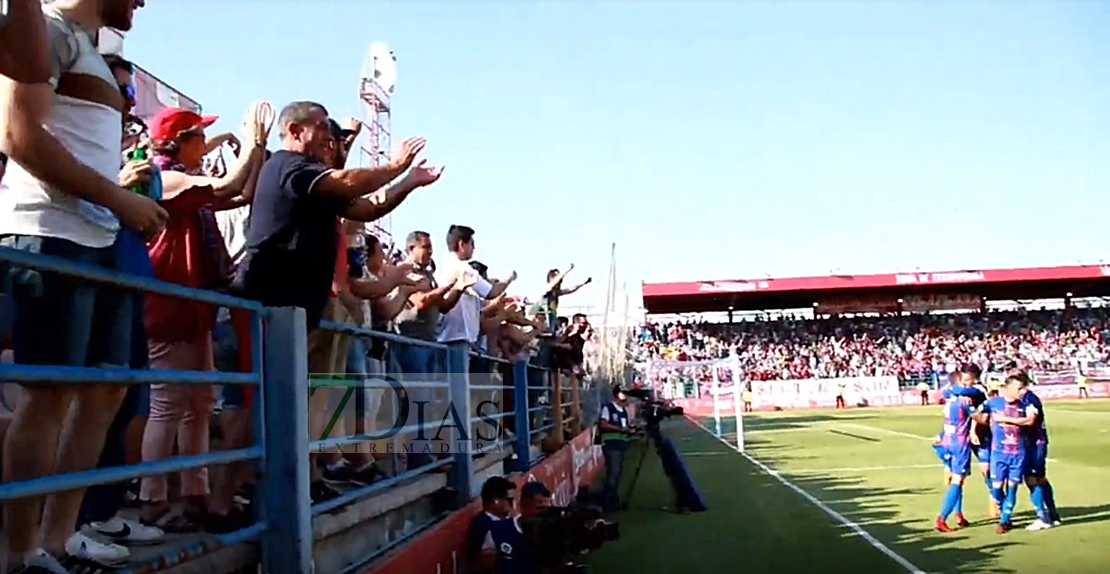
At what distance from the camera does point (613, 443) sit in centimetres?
1348

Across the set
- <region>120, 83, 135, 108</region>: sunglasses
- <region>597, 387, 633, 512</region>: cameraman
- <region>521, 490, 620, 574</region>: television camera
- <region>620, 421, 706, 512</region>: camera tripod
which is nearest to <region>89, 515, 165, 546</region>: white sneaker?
<region>120, 83, 135, 108</region>: sunglasses

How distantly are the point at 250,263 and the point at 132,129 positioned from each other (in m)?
1.60

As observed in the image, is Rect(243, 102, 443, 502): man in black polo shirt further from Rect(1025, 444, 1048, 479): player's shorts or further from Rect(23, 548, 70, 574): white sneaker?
Rect(1025, 444, 1048, 479): player's shorts

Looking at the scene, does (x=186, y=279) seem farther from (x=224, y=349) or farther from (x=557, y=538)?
(x=557, y=538)

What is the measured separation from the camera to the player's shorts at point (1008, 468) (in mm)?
10484

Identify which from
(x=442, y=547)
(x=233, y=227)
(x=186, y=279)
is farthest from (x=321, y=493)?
(x=233, y=227)

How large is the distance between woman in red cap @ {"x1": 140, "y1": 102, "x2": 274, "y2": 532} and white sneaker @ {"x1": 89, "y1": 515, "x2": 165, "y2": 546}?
0.71 feet

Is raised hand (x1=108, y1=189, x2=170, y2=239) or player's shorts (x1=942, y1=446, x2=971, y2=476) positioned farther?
player's shorts (x1=942, y1=446, x2=971, y2=476)

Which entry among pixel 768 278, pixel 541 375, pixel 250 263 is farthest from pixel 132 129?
pixel 768 278

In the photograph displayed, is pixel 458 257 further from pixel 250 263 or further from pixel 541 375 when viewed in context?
pixel 541 375

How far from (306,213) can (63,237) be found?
42.1 inches

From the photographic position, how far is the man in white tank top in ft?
9.25

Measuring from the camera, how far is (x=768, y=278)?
5666 centimetres

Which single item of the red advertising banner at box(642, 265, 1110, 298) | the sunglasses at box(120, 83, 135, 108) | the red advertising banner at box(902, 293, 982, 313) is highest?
the red advertising banner at box(642, 265, 1110, 298)
